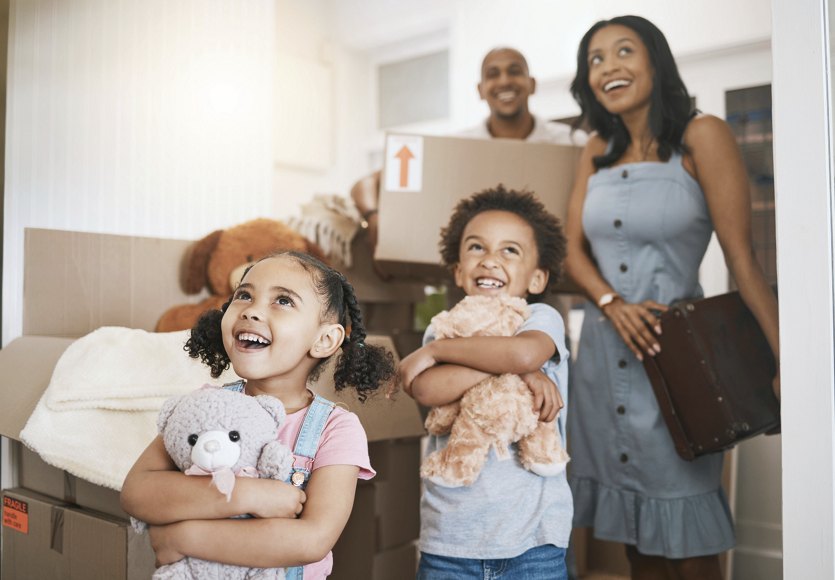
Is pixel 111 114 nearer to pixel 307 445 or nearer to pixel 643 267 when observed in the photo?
pixel 307 445

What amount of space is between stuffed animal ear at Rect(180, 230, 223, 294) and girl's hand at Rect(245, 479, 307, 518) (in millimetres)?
846

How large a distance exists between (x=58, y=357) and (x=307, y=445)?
0.56m

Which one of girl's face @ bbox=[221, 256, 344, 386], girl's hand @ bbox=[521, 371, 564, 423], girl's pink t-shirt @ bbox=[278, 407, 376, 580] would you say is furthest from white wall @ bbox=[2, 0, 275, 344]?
girl's hand @ bbox=[521, 371, 564, 423]

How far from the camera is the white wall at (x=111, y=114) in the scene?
3.74 ft

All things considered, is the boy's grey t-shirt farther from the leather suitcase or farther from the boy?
the leather suitcase

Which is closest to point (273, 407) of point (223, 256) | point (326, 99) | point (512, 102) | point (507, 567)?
point (507, 567)

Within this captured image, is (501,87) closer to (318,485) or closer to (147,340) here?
(147,340)

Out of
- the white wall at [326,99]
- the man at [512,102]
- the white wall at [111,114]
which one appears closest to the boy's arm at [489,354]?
the white wall at [111,114]

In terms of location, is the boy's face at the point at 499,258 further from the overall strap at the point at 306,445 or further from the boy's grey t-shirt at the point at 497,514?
the overall strap at the point at 306,445

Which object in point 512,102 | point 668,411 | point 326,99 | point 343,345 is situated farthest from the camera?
point 326,99

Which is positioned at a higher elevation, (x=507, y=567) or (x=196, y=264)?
(x=196, y=264)

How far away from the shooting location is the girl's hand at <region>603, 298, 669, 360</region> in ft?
4.22

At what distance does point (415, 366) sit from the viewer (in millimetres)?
1034

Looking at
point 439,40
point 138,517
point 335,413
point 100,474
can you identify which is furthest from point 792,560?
point 439,40
